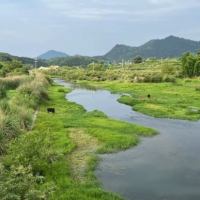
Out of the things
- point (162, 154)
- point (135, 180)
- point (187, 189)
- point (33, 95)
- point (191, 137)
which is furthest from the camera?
point (33, 95)

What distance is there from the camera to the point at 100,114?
106 feet

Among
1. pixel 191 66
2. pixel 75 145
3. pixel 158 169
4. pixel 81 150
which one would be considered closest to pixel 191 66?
pixel 191 66

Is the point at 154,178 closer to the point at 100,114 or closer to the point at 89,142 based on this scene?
the point at 89,142

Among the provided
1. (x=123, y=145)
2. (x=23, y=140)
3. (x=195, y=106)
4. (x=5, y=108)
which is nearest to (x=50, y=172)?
(x=23, y=140)

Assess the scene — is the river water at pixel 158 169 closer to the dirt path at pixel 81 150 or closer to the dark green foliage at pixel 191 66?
the dirt path at pixel 81 150

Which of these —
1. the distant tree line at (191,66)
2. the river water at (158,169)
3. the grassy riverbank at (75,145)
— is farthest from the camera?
the distant tree line at (191,66)

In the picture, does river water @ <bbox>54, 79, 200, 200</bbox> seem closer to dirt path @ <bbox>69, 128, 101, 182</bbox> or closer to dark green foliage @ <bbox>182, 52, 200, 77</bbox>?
dirt path @ <bbox>69, 128, 101, 182</bbox>

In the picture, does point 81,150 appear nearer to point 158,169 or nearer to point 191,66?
point 158,169

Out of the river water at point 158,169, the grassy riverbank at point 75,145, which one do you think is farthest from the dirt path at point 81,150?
the river water at point 158,169

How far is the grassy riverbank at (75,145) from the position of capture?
13.9 metres

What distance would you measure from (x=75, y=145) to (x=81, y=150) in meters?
0.95

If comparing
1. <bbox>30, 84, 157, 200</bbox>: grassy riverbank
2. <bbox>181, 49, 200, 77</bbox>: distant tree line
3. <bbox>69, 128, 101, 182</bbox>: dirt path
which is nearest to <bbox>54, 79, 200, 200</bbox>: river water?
<bbox>30, 84, 157, 200</bbox>: grassy riverbank

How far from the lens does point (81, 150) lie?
19844 millimetres

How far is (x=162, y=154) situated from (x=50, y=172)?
8393mm
